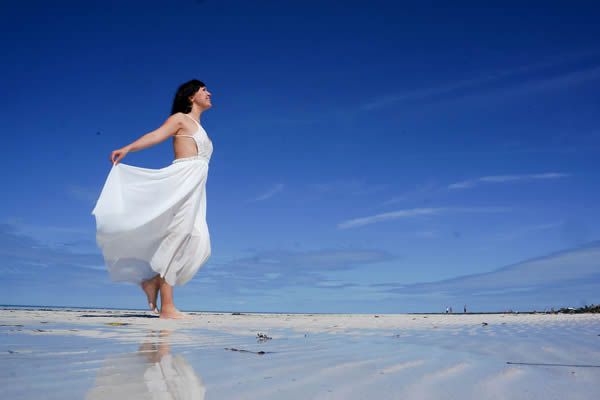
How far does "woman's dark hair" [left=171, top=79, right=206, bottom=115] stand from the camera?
6703mm

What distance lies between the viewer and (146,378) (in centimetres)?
148

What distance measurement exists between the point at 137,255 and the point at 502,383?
5499 millimetres

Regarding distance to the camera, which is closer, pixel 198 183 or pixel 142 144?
pixel 142 144

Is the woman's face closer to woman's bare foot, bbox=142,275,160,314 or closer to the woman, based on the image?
the woman

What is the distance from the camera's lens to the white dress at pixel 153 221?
233 inches

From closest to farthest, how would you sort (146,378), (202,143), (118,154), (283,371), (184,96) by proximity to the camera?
(146,378) < (283,371) < (118,154) < (202,143) < (184,96)

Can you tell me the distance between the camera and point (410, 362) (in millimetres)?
2043

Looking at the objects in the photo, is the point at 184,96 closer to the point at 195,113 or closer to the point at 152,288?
the point at 195,113

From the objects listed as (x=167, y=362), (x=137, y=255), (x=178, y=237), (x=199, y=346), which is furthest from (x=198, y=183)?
(x=167, y=362)

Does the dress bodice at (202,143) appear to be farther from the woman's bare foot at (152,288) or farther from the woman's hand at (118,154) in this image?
the woman's bare foot at (152,288)

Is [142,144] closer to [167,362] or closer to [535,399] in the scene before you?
[167,362]

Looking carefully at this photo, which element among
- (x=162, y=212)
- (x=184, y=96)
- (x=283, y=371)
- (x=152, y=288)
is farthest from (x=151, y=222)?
(x=283, y=371)

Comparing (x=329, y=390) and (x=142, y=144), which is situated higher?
(x=142, y=144)

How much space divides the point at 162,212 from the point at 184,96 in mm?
1870
